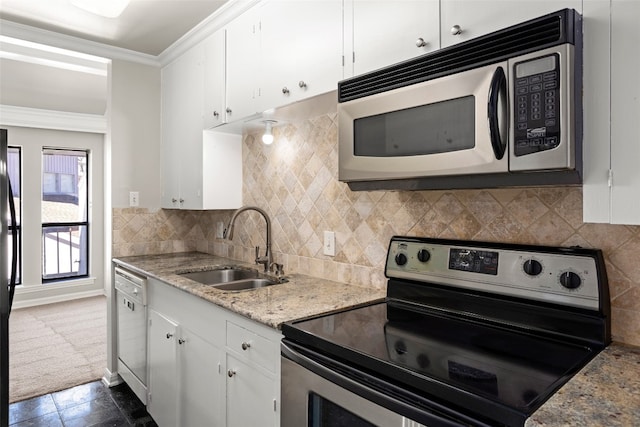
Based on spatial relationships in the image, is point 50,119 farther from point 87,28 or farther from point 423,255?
point 423,255

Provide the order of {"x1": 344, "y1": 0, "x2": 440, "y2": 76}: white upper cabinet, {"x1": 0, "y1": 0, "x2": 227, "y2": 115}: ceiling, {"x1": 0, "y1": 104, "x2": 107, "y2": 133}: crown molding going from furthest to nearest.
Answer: {"x1": 0, "y1": 104, "x2": 107, "y2": 133}: crown molding → {"x1": 0, "y1": 0, "x2": 227, "y2": 115}: ceiling → {"x1": 344, "y1": 0, "x2": 440, "y2": 76}: white upper cabinet

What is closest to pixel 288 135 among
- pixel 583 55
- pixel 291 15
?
pixel 291 15

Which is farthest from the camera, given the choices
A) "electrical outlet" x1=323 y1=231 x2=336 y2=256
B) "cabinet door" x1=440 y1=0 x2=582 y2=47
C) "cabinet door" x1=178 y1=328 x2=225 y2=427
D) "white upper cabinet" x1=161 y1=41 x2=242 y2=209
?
"white upper cabinet" x1=161 y1=41 x2=242 y2=209

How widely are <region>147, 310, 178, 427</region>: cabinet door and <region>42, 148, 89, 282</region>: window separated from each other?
4147mm

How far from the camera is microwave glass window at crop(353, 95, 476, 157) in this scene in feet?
3.81

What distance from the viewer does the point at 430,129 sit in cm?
125

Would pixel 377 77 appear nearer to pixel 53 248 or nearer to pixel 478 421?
pixel 478 421

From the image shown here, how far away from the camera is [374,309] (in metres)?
1.54

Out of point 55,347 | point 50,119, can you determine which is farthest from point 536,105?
point 50,119

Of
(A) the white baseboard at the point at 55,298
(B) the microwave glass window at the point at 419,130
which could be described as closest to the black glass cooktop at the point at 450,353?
(B) the microwave glass window at the point at 419,130

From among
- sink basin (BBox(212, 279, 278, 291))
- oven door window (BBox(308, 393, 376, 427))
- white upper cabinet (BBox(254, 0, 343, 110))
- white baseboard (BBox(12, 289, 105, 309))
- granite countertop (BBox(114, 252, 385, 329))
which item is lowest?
white baseboard (BBox(12, 289, 105, 309))

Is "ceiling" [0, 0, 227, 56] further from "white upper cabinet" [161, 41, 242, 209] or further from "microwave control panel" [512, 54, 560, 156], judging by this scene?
"microwave control panel" [512, 54, 560, 156]

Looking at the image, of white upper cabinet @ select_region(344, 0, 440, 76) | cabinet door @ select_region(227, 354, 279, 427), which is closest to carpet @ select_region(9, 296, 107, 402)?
cabinet door @ select_region(227, 354, 279, 427)

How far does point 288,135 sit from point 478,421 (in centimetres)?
184
